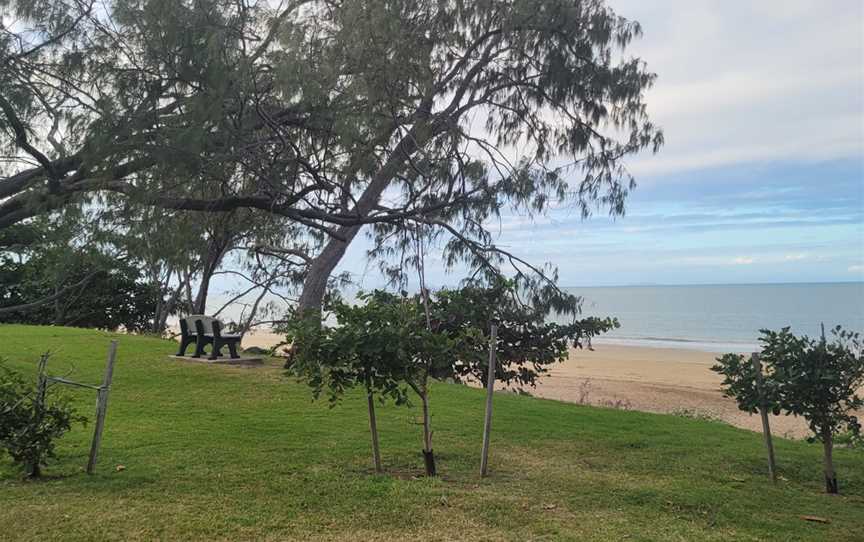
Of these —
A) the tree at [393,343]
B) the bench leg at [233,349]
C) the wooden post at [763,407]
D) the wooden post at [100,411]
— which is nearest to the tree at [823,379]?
the wooden post at [763,407]

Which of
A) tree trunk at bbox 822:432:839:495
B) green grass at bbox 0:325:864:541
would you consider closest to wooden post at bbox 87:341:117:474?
green grass at bbox 0:325:864:541

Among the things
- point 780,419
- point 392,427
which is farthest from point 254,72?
point 780,419

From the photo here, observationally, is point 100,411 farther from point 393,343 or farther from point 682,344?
point 682,344

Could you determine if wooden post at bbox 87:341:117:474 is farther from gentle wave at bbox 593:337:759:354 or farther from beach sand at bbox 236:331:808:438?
gentle wave at bbox 593:337:759:354

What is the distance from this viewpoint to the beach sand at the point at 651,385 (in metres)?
14.1

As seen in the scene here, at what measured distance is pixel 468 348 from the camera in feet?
18.5

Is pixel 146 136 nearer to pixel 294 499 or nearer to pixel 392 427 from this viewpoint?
pixel 294 499

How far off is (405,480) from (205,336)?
7.55 m

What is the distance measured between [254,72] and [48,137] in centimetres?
180

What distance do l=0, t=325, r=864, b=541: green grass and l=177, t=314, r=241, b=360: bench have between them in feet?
8.76

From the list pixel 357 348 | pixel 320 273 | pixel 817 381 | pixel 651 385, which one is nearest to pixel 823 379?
pixel 817 381

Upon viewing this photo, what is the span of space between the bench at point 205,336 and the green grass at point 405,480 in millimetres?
2671

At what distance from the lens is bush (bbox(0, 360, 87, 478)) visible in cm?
491

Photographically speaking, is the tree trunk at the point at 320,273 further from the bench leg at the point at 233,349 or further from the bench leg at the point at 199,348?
the bench leg at the point at 199,348
